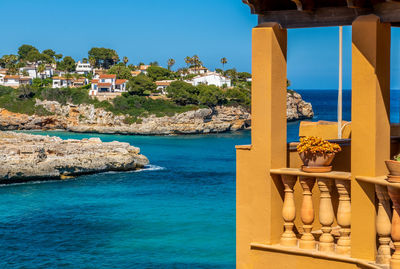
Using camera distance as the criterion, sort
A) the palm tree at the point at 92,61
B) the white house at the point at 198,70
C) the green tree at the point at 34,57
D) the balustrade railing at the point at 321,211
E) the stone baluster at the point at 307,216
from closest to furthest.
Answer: the balustrade railing at the point at 321,211, the stone baluster at the point at 307,216, the green tree at the point at 34,57, the white house at the point at 198,70, the palm tree at the point at 92,61

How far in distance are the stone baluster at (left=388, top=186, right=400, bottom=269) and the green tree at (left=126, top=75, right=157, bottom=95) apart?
312ft

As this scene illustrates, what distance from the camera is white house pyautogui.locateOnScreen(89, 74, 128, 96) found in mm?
102500

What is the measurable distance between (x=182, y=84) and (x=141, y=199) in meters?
60.9

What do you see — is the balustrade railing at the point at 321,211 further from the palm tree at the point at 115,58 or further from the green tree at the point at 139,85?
the palm tree at the point at 115,58

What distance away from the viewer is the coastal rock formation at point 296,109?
113688mm

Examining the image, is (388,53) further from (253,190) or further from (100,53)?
(100,53)

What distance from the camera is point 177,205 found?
120 feet

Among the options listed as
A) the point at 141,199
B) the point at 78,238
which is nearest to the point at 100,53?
the point at 141,199

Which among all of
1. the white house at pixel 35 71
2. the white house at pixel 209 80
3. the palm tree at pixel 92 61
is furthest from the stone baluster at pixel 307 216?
the palm tree at pixel 92 61

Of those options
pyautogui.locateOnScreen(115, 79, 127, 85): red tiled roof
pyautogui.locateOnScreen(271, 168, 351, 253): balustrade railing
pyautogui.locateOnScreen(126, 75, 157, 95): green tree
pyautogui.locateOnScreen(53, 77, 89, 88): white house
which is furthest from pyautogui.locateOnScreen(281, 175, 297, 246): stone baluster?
pyautogui.locateOnScreen(53, 77, 89, 88): white house

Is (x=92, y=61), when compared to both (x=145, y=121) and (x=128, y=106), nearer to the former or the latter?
(x=128, y=106)

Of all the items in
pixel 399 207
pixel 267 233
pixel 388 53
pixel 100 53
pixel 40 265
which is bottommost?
pixel 40 265

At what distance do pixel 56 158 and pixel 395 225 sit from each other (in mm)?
42108

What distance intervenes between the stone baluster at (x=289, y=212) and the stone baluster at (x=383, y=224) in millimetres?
721
